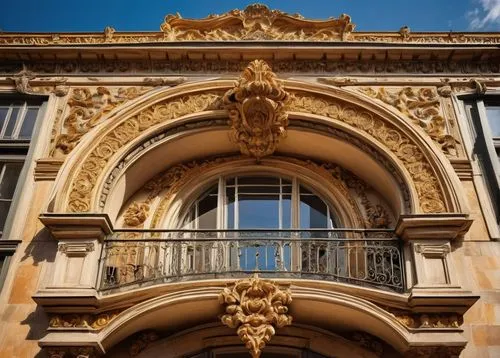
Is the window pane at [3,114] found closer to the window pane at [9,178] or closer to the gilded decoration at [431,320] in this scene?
the window pane at [9,178]

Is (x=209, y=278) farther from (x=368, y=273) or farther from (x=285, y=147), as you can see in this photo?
(x=285, y=147)

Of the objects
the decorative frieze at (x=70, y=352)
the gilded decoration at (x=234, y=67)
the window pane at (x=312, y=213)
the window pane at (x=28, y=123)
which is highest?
the gilded decoration at (x=234, y=67)

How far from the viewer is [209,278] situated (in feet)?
26.3

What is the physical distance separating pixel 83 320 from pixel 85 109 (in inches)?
152

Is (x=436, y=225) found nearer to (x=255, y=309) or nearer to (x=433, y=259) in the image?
(x=433, y=259)

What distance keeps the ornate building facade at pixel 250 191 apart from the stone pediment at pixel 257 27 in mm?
38

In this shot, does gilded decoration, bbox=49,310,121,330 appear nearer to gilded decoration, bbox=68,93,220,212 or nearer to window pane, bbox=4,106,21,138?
gilded decoration, bbox=68,93,220,212

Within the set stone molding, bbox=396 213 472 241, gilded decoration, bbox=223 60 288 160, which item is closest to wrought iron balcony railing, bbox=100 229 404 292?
stone molding, bbox=396 213 472 241

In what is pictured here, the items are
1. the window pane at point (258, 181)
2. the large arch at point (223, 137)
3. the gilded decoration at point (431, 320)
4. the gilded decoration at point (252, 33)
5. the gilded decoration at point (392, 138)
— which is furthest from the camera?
the gilded decoration at point (252, 33)

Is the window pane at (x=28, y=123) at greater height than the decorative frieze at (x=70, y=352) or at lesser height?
greater

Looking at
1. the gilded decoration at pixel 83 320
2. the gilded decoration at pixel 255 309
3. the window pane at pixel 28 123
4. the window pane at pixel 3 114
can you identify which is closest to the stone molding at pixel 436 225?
the gilded decoration at pixel 255 309

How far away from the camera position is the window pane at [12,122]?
984cm

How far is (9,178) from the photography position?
366 inches

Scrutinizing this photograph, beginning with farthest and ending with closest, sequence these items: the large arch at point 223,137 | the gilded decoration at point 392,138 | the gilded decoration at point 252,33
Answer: the gilded decoration at point 252,33
the large arch at point 223,137
the gilded decoration at point 392,138
